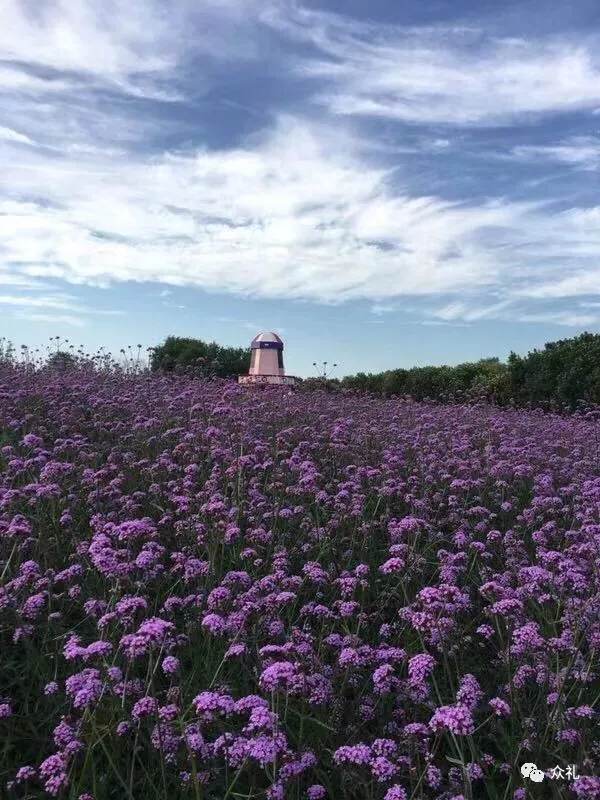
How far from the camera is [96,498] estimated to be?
5508mm

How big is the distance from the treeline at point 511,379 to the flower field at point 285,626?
7.85 meters

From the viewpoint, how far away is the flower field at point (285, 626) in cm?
274

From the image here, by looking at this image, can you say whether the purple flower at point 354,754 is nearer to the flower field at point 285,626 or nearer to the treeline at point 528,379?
the flower field at point 285,626

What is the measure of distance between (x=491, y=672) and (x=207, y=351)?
2388 centimetres

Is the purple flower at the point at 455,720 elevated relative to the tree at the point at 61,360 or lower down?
lower down

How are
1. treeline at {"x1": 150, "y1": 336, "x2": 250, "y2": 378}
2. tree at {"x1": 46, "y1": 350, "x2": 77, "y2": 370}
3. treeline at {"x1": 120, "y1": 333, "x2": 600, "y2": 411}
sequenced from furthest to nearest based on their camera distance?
treeline at {"x1": 150, "y1": 336, "x2": 250, "y2": 378}, treeline at {"x1": 120, "y1": 333, "x2": 600, "y2": 411}, tree at {"x1": 46, "y1": 350, "x2": 77, "y2": 370}

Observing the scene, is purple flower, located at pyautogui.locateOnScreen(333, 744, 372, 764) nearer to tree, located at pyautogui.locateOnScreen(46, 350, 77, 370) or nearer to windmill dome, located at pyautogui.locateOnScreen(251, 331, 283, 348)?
tree, located at pyautogui.locateOnScreen(46, 350, 77, 370)

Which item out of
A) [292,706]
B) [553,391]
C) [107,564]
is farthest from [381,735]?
[553,391]

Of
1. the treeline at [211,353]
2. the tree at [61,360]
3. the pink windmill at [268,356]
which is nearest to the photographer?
the tree at [61,360]

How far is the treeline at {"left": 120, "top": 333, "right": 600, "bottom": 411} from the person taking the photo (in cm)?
1697

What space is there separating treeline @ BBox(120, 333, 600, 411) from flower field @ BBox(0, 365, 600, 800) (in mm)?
7849

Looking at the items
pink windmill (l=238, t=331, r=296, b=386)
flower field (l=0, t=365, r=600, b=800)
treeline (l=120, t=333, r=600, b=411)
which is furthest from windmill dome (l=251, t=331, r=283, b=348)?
flower field (l=0, t=365, r=600, b=800)

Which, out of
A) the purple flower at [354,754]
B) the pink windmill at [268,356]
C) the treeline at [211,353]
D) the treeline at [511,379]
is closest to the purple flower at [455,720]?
the purple flower at [354,754]

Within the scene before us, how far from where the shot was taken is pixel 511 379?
1956 centimetres
